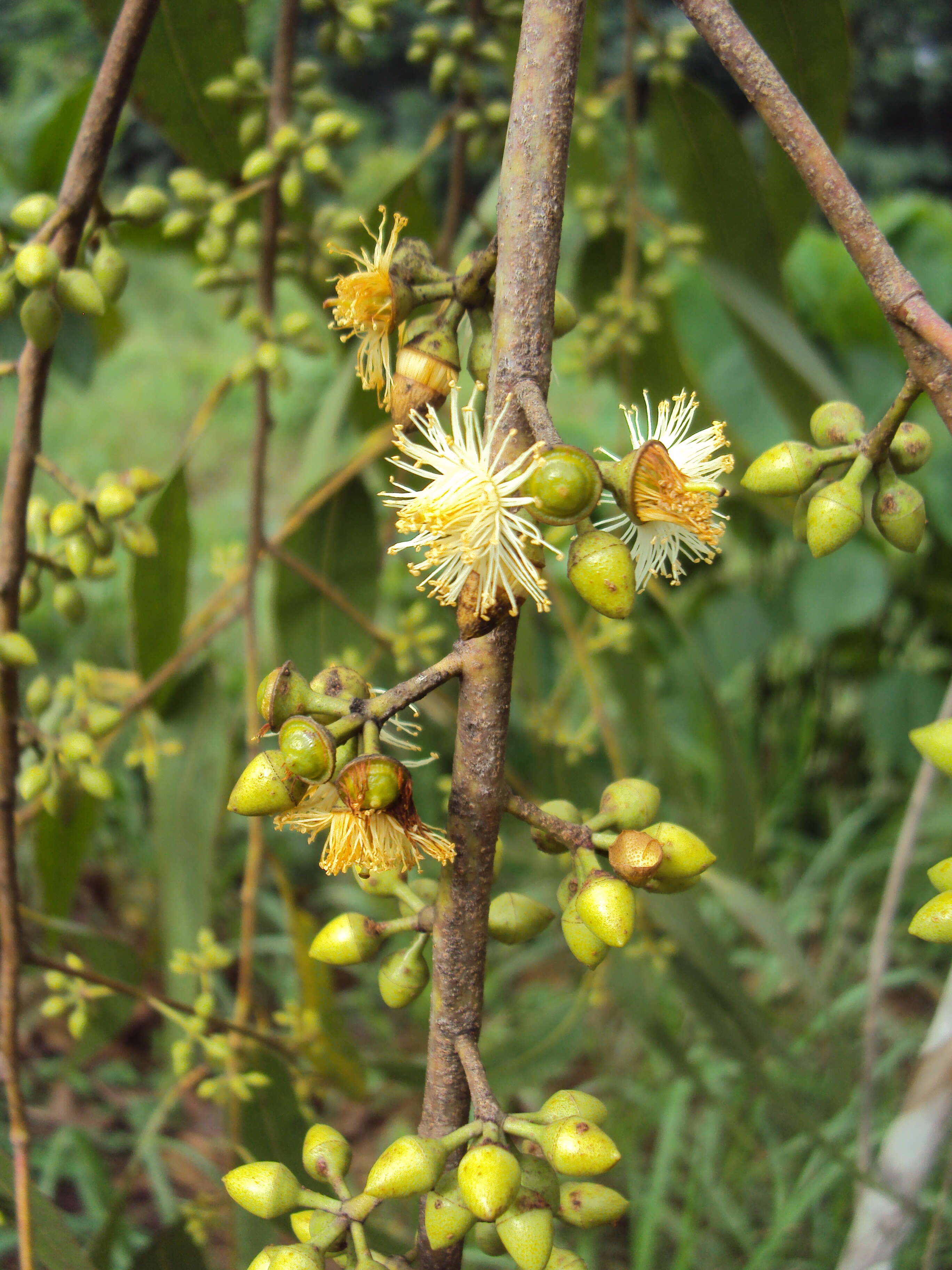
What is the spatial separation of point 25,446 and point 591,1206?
0.47 m

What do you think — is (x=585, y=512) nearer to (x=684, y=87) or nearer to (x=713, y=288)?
(x=713, y=288)

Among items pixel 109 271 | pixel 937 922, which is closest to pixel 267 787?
pixel 937 922

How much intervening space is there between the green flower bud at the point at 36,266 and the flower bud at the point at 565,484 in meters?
0.32

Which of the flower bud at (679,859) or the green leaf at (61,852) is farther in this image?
the green leaf at (61,852)

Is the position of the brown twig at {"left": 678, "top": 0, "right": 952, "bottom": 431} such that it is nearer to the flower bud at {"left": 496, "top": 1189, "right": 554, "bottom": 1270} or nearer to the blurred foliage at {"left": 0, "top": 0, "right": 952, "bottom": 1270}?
the blurred foliage at {"left": 0, "top": 0, "right": 952, "bottom": 1270}

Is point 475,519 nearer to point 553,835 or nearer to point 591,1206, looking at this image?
point 553,835

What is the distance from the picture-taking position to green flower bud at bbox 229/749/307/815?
0.37 metres

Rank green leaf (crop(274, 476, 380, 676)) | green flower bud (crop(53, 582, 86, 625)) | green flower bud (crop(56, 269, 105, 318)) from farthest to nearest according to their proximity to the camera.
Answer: green leaf (crop(274, 476, 380, 676))
green flower bud (crop(53, 582, 86, 625))
green flower bud (crop(56, 269, 105, 318))

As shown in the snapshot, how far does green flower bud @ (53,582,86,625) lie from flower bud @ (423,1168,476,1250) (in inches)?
17.2

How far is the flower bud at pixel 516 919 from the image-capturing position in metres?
0.46

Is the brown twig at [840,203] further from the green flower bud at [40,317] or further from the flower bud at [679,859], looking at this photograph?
the green flower bud at [40,317]

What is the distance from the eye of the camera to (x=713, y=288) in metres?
1.10

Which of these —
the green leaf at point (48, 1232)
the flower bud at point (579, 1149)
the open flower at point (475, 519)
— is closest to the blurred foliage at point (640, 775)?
the green leaf at point (48, 1232)

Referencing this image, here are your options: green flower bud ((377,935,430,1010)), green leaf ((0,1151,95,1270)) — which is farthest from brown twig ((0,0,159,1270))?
green flower bud ((377,935,430,1010))
